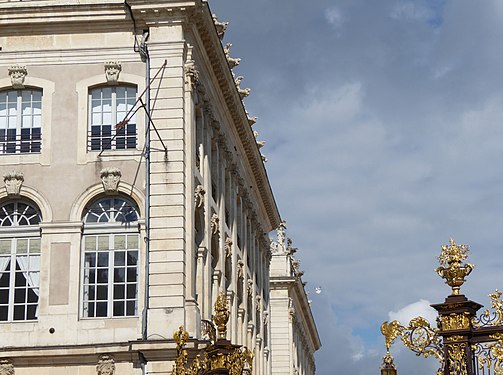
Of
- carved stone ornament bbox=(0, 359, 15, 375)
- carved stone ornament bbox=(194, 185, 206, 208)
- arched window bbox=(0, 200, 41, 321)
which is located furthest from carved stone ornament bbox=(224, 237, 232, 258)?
carved stone ornament bbox=(0, 359, 15, 375)

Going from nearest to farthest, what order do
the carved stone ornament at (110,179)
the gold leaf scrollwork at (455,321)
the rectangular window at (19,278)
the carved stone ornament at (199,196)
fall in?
1. the gold leaf scrollwork at (455,321)
2. the rectangular window at (19,278)
3. the carved stone ornament at (110,179)
4. the carved stone ornament at (199,196)

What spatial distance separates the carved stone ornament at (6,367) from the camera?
4150 cm

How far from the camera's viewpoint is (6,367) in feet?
136

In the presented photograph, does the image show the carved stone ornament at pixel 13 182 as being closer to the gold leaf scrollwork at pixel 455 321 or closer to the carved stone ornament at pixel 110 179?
the carved stone ornament at pixel 110 179

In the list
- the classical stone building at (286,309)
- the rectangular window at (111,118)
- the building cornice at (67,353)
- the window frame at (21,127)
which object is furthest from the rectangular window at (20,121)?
the classical stone building at (286,309)

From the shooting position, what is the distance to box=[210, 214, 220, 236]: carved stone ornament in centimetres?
4844

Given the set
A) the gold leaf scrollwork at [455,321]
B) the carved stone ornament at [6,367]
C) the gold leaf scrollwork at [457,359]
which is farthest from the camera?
the carved stone ornament at [6,367]

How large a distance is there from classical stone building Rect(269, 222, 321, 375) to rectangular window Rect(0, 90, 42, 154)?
35295 mm

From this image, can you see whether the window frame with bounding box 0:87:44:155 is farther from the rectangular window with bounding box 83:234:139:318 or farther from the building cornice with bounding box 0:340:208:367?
the building cornice with bounding box 0:340:208:367

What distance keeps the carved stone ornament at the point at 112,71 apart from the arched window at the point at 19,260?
5327 millimetres

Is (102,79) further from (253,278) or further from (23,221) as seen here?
(253,278)

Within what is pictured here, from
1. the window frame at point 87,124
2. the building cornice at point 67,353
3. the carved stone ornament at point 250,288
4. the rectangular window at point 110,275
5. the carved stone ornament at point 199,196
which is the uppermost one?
the window frame at point 87,124

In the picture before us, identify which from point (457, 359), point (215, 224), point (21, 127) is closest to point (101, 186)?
point (21, 127)

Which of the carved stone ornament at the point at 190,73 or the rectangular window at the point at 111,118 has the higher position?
the carved stone ornament at the point at 190,73
